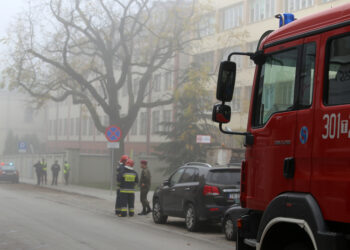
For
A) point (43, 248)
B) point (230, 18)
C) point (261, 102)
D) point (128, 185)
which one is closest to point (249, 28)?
point (230, 18)

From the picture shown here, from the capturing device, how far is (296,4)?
37594mm

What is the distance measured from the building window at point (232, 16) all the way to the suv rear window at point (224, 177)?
3108cm

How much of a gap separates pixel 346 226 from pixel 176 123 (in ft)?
103

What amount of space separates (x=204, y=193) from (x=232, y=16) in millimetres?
32563

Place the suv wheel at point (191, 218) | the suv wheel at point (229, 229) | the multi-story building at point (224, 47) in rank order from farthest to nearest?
the multi-story building at point (224, 47), the suv wheel at point (191, 218), the suv wheel at point (229, 229)

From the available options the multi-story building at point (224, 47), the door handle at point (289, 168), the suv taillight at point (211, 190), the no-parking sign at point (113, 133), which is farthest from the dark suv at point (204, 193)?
the multi-story building at point (224, 47)

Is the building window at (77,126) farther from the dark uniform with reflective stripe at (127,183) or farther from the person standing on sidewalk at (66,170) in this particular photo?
the dark uniform with reflective stripe at (127,183)

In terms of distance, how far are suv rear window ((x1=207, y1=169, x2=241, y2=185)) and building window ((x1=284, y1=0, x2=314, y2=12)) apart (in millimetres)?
23938

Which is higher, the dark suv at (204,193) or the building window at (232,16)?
the building window at (232,16)

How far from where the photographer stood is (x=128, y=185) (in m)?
18.1

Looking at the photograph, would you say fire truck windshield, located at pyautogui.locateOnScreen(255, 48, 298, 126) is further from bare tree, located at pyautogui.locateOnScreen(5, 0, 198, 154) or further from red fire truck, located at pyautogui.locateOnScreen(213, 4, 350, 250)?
bare tree, located at pyautogui.locateOnScreen(5, 0, 198, 154)

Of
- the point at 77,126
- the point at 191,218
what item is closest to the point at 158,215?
the point at 191,218

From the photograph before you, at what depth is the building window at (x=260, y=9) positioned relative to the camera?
4042cm

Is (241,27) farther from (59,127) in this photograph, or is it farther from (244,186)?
(59,127)
